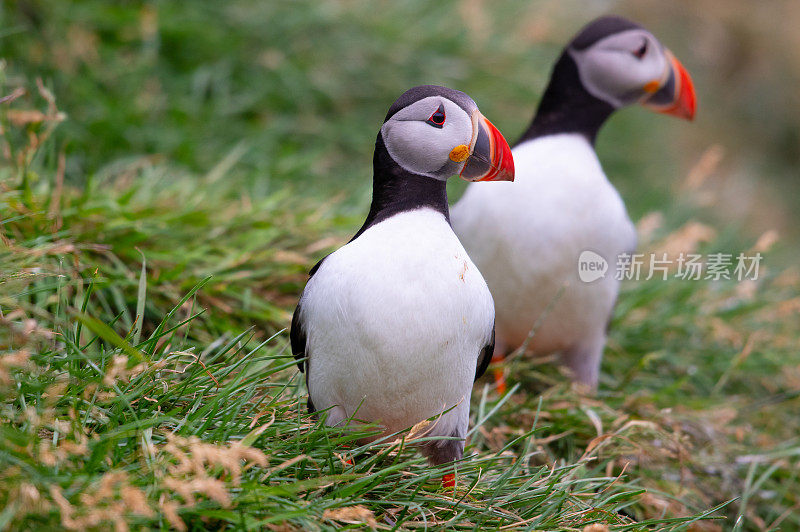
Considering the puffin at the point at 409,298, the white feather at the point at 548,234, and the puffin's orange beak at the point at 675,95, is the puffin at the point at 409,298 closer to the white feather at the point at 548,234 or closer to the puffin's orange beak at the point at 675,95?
the white feather at the point at 548,234

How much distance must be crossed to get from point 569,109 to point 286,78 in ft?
11.6

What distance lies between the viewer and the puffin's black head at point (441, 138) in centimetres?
250

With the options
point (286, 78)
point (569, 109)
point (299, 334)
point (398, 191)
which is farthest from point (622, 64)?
point (286, 78)

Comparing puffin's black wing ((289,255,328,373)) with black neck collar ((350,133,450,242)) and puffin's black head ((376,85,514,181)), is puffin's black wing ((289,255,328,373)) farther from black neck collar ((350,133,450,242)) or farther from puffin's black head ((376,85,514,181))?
puffin's black head ((376,85,514,181))

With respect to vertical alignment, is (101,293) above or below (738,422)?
above

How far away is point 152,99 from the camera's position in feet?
20.2

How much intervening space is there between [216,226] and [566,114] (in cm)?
190

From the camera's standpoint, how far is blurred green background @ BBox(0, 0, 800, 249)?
5926 mm

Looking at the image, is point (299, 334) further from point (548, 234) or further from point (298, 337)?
point (548, 234)

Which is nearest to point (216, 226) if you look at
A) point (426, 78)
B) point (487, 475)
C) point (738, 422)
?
point (487, 475)

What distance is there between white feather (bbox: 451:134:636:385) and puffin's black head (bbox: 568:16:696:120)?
11.8 inches

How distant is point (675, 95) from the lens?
389 cm

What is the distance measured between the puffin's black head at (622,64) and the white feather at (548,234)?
30 cm

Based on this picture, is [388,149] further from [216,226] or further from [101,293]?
[216,226]
